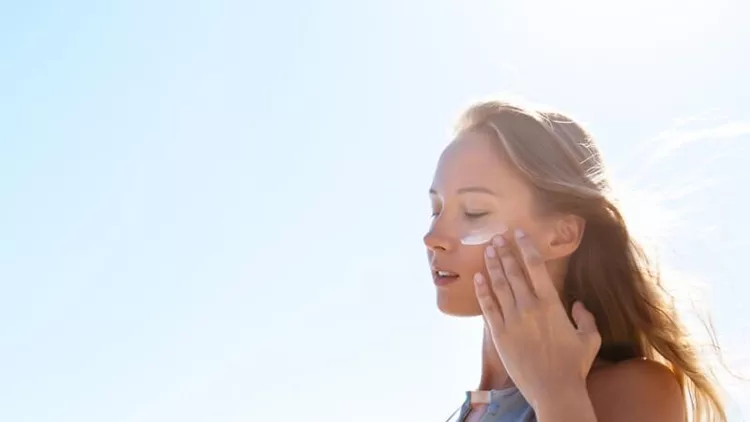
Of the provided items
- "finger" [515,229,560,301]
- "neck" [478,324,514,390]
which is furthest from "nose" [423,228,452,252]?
"neck" [478,324,514,390]

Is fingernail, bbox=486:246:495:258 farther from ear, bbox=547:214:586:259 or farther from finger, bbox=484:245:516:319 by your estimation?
ear, bbox=547:214:586:259

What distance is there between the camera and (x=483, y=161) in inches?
138

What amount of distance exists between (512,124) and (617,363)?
1.03 m

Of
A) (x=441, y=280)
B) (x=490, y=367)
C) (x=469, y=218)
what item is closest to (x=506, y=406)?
(x=490, y=367)

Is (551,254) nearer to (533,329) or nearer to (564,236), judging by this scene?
(564,236)

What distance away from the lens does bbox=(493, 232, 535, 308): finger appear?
2.98 metres

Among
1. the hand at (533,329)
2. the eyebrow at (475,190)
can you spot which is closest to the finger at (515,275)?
the hand at (533,329)

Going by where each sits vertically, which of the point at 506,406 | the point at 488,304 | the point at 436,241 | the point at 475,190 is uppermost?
the point at 475,190

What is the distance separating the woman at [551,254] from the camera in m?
3.14

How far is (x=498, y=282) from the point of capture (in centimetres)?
306

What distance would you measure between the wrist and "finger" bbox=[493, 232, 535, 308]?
31 centimetres

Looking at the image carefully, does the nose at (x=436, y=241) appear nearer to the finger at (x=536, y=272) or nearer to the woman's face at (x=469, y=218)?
the woman's face at (x=469, y=218)

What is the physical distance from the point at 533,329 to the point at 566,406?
276 mm

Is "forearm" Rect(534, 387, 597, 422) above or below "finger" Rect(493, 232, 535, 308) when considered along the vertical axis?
below
